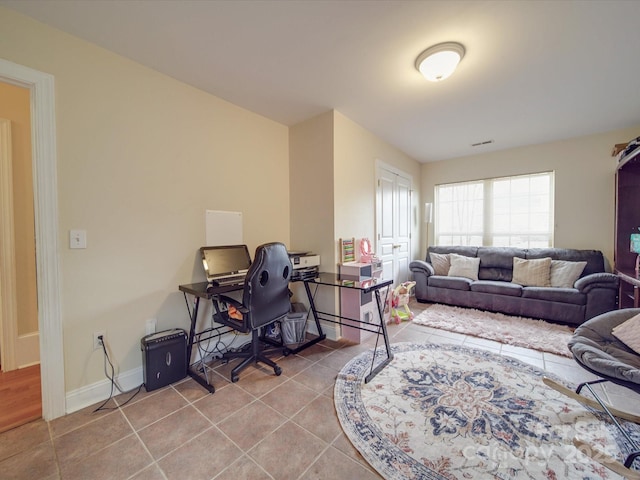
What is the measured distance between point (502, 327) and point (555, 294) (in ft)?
2.81

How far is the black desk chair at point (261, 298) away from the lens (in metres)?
1.92

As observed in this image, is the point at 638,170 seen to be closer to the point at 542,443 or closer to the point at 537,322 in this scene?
the point at 537,322

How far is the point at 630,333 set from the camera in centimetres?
155

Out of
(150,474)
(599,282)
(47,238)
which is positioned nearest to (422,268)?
(599,282)

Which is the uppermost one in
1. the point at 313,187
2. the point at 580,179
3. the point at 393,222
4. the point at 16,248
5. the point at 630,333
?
the point at 580,179

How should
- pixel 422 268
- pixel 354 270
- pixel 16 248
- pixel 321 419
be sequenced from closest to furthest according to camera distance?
pixel 321 419 → pixel 16 248 → pixel 354 270 → pixel 422 268

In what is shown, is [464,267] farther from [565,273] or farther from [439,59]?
[439,59]

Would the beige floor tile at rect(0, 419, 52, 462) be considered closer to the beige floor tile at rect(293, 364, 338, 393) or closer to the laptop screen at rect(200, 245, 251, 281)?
the laptop screen at rect(200, 245, 251, 281)

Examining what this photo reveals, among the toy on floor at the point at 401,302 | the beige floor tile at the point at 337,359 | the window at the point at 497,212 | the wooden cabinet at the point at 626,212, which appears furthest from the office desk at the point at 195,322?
the wooden cabinet at the point at 626,212

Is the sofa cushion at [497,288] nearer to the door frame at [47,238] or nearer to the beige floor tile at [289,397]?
the beige floor tile at [289,397]

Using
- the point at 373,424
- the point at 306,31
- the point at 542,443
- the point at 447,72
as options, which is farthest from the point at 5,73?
the point at 542,443

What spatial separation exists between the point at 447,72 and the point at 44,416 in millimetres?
3679

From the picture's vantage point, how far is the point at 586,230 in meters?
3.63

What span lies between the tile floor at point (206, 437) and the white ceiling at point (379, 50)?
2.52 metres
